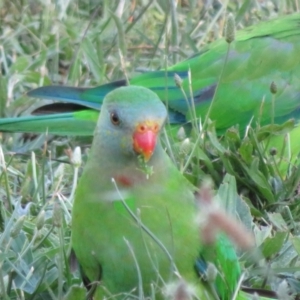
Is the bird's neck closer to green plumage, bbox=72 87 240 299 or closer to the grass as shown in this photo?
green plumage, bbox=72 87 240 299

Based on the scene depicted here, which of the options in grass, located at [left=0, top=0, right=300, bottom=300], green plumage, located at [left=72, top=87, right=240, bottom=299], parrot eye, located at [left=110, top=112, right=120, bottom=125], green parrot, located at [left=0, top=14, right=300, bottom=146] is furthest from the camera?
green parrot, located at [left=0, top=14, right=300, bottom=146]

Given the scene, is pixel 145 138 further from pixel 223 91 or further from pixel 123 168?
pixel 223 91

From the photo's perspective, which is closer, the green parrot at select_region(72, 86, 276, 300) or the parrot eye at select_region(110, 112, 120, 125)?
the green parrot at select_region(72, 86, 276, 300)

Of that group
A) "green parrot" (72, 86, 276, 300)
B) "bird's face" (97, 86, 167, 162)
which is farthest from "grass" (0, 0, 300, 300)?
"bird's face" (97, 86, 167, 162)

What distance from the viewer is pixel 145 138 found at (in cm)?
166

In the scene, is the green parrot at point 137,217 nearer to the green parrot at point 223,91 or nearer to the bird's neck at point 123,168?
the bird's neck at point 123,168

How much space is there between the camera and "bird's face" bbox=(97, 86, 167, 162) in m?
1.67

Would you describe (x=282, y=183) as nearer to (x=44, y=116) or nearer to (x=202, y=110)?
(x=202, y=110)

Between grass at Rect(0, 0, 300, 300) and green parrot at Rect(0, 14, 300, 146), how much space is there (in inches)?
4.5

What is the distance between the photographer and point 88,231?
165 cm

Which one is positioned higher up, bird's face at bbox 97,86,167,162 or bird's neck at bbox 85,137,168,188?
bird's face at bbox 97,86,167,162

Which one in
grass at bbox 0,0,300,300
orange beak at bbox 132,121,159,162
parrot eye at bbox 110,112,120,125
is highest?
parrot eye at bbox 110,112,120,125

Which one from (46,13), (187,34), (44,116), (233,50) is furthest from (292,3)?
(44,116)

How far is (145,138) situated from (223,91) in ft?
4.61
